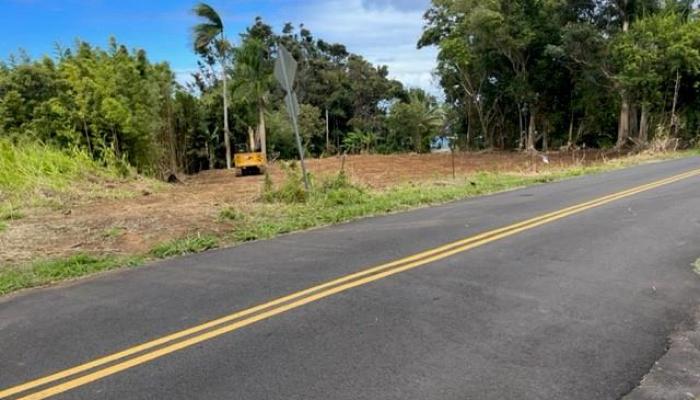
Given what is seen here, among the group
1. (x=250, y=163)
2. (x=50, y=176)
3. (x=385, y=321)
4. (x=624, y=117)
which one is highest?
(x=624, y=117)

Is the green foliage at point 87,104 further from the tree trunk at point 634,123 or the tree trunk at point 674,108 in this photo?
the tree trunk at point 634,123

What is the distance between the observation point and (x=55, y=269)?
295 inches

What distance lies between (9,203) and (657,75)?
2814 cm

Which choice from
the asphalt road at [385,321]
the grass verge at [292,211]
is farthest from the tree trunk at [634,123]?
the asphalt road at [385,321]

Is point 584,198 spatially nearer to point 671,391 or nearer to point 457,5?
point 671,391

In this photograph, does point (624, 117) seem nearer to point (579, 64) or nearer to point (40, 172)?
point (579, 64)

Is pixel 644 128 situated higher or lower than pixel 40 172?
higher

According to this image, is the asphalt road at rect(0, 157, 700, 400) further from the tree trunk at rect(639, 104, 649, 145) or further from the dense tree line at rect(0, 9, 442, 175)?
the tree trunk at rect(639, 104, 649, 145)

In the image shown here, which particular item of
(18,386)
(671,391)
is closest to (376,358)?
(671,391)

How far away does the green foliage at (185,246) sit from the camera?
28.0 feet

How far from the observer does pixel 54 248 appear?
885cm

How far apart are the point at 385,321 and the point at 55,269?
15.5 feet

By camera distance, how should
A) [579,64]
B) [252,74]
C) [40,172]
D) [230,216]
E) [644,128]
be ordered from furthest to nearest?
1. [579,64]
2. [252,74]
3. [644,128]
4. [40,172]
5. [230,216]

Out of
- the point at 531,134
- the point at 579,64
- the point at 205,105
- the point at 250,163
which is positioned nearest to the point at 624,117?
the point at 579,64
